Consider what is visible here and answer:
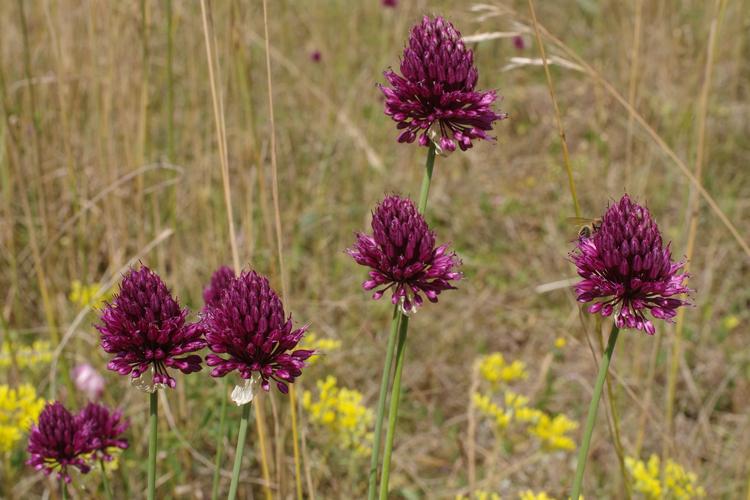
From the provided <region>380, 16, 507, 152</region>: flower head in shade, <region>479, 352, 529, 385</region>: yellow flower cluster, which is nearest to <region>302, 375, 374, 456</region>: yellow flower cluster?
<region>479, 352, 529, 385</region>: yellow flower cluster

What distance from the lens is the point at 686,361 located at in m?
3.65

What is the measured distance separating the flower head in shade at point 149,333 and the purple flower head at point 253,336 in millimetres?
47

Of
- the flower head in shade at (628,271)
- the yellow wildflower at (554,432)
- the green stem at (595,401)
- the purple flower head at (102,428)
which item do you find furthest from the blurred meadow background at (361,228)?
the green stem at (595,401)

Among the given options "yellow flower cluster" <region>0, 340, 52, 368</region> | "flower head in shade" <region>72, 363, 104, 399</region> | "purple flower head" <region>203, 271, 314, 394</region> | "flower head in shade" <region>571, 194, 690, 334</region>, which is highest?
"yellow flower cluster" <region>0, 340, 52, 368</region>

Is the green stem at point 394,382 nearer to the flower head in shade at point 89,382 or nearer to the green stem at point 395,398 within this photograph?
the green stem at point 395,398

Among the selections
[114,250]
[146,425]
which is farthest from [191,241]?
[146,425]

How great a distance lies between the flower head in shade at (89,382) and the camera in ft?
8.21

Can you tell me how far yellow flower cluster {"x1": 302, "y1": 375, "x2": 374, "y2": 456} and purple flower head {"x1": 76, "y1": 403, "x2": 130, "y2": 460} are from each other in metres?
0.80

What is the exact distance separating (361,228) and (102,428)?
2.48 meters

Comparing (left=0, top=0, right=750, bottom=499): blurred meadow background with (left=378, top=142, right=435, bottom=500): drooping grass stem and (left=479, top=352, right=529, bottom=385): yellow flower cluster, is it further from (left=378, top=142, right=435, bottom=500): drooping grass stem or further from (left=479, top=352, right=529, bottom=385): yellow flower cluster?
(left=378, top=142, right=435, bottom=500): drooping grass stem

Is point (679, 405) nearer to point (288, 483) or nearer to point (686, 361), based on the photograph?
point (686, 361)

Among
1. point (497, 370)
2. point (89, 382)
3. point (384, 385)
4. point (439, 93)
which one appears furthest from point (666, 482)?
point (89, 382)

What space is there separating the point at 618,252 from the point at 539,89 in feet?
15.2

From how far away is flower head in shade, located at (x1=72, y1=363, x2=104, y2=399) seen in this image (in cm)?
250
